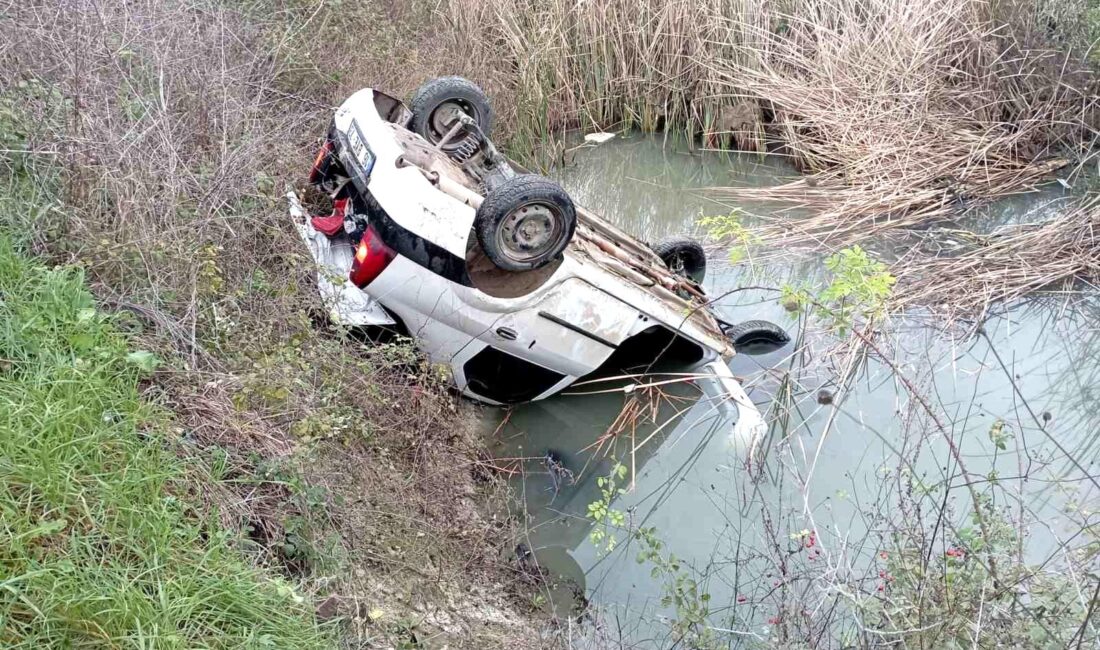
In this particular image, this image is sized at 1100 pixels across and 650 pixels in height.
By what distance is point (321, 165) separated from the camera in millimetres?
4906

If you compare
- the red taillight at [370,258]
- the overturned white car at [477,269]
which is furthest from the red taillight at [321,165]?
the red taillight at [370,258]

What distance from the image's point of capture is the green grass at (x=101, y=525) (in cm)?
233

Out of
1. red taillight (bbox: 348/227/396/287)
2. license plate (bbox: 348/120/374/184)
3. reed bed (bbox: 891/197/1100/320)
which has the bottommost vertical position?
red taillight (bbox: 348/227/396/287)

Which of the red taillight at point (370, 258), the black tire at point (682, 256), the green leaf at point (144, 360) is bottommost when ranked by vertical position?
the green leaf at point (144, 360)

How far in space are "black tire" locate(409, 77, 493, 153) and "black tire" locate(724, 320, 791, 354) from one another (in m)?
2.14

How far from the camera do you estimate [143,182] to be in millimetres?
4004

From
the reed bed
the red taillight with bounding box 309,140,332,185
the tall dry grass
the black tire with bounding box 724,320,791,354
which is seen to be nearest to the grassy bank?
the red taillight with bounding box 309,140,332,185

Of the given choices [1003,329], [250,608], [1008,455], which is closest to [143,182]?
[250,608]

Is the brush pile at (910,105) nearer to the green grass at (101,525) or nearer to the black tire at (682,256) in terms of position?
the black tire at (682,256)

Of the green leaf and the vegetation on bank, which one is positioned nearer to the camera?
the vegetation on bank

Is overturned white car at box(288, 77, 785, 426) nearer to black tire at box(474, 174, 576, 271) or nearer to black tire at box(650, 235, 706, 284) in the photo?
black tire at box(474, 174, 576, 271)

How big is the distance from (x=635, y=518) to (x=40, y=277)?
3.01 meters

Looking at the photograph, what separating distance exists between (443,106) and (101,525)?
3606 millimetres

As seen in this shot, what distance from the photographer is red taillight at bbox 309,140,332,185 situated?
15.9ft
